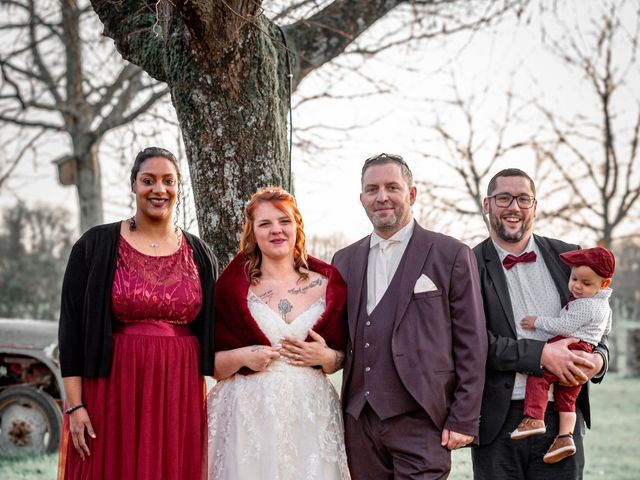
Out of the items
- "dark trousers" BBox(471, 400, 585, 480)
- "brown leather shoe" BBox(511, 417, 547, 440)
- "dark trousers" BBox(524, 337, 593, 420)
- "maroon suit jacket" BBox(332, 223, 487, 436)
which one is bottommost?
"dark trousers" BBox(471, 400, 585, 480)

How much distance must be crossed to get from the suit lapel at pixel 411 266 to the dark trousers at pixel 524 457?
2.59 ft

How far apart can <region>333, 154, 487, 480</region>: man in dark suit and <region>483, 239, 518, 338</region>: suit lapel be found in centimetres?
23

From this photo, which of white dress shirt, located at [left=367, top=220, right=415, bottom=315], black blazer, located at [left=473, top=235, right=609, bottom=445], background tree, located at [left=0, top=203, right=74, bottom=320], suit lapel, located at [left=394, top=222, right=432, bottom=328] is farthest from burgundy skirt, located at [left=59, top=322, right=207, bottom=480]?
background tree, located at [left=0, top=203, right=74, bottom=320]

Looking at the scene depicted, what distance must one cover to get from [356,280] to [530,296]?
→ 92 cm

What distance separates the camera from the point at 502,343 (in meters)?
3.88

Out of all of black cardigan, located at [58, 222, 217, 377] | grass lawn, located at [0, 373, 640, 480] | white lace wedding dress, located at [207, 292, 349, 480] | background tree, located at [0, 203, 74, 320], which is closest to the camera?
black cardigan, located at [58, 222, 217, 377]

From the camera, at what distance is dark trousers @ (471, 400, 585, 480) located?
155 inches

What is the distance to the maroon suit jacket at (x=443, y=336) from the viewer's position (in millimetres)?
3717

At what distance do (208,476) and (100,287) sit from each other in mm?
1088

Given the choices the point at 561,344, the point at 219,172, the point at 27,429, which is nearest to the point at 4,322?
the point at 27,429

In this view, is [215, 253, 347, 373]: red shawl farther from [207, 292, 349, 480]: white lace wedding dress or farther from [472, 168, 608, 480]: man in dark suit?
[472, 168, 608, 480]: man in dark suit

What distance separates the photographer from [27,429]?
27.1 feet

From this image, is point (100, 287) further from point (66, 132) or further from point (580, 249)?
point (66, 132)

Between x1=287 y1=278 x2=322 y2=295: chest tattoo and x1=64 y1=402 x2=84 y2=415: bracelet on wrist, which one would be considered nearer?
x1=64 y1=402 x2=84 y2=415: bracelet on wrist
